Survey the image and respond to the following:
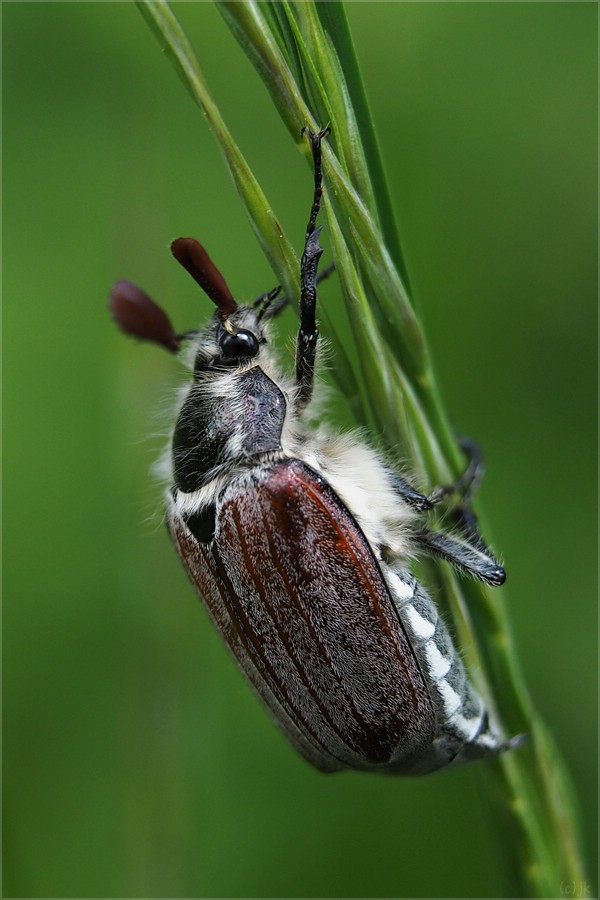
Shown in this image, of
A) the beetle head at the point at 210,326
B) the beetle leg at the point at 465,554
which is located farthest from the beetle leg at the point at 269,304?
the beetle leg at the point at 465,554

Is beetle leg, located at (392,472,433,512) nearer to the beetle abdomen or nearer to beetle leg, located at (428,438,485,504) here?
beetle leg, located at (428,438,485,504)

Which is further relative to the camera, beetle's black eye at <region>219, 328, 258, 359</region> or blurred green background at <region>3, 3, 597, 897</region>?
blurred green background at <region>3, 3, 597, 897</region>

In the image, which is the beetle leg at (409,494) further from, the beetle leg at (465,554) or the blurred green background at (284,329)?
the blurred green background at (284,329)

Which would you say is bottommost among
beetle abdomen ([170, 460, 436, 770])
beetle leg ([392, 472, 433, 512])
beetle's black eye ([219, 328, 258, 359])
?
beetle abdomen ([170, 460, 436, 770])

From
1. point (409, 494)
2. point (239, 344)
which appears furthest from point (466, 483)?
point (239, 344)

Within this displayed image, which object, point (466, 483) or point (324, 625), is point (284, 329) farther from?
point (324, 625)

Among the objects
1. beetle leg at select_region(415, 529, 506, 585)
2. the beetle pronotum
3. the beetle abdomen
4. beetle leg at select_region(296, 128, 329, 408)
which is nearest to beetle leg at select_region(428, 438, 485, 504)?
the beetle pronotum
